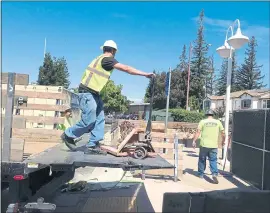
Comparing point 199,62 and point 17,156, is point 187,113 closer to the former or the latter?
point 199,62

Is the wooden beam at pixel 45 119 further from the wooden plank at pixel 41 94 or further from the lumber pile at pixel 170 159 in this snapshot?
the lumber pile at pixel 170 159

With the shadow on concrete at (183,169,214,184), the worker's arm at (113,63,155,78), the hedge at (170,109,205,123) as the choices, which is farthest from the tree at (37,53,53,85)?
the worker's arm at (113,63,155,78)

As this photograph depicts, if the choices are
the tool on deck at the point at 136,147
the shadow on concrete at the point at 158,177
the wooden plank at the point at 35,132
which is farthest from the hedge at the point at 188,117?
the tool on deck at the point at 136,147

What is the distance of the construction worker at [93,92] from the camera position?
475 cm

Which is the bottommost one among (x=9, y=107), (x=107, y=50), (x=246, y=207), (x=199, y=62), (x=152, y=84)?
(x=246, y=207)

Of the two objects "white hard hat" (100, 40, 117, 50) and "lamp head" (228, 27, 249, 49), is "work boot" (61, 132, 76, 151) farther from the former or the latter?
"lamp head" (228, 27, 249, 49)

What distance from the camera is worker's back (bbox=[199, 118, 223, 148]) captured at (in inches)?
→ 352

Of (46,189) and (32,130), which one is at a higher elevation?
(32,130)

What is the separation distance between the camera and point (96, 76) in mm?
4812

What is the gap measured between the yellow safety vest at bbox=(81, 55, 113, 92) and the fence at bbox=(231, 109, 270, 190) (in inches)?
175

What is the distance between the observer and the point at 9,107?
3725 mm

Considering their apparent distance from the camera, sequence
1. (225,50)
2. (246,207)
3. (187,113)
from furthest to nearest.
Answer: (187,113), (225,50), (246,207)

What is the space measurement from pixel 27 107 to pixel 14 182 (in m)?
2.09

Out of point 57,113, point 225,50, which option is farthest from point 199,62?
point 57,113
